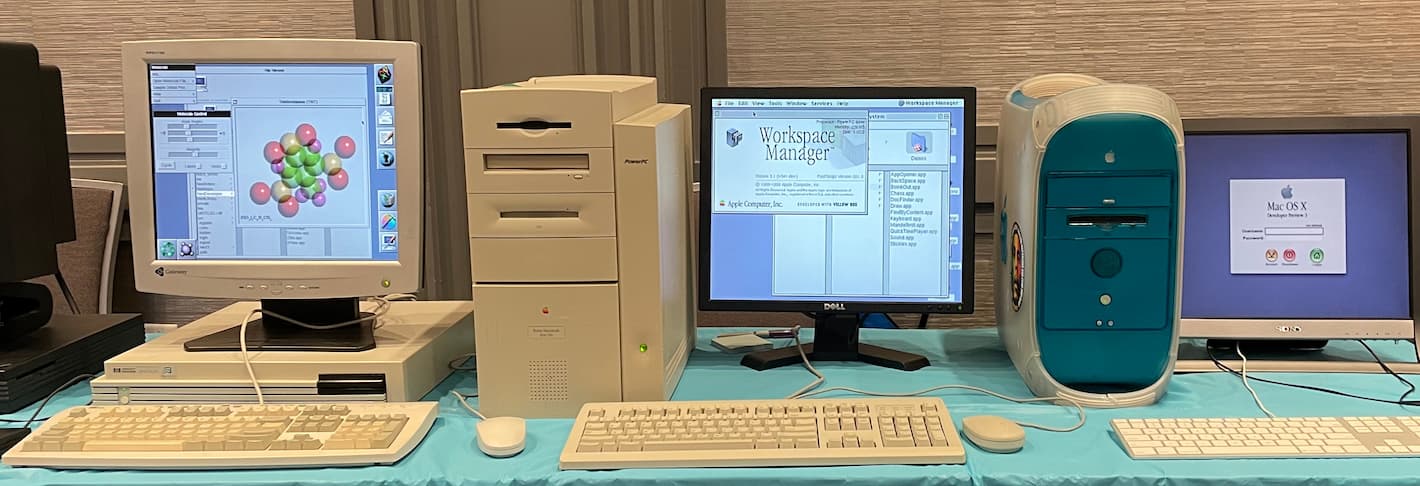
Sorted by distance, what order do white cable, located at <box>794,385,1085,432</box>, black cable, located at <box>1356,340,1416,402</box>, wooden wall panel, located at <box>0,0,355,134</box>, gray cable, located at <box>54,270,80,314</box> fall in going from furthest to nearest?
wooden wall panel, located at <box>0,0,355,134</box>
gray cable, located at <box>54,270,80,314</box>
black cable, located at <box>1356,340,1416,402</box>
white cable, located at <box>794,385,1085,432</box>

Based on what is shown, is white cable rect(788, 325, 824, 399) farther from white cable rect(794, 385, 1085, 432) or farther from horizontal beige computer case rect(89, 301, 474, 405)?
horizontal beige computer case rect(89, 301, 474, 405)

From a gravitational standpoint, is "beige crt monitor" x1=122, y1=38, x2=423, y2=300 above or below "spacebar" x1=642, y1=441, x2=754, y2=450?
above

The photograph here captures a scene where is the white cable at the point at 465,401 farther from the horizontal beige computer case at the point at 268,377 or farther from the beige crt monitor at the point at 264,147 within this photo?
the beige crt monitor at the point at 264,147

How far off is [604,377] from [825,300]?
0.37m

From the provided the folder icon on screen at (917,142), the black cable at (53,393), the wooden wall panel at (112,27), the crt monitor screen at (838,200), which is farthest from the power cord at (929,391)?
the wooden wall panel at (112,27)

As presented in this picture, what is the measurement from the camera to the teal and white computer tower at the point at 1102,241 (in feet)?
4.22

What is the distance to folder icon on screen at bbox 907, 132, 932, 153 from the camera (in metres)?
1.48

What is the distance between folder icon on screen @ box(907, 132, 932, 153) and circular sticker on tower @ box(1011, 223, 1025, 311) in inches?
6.4

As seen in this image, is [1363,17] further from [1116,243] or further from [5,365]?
[5,365]

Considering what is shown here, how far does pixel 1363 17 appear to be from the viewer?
2.29 m

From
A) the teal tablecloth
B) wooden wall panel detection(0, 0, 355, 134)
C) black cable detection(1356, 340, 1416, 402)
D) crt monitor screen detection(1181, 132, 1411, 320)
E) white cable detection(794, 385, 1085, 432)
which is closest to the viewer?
the teal tablecloth

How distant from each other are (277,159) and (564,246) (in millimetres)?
447

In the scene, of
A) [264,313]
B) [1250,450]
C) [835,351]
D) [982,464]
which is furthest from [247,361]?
[1250,450]

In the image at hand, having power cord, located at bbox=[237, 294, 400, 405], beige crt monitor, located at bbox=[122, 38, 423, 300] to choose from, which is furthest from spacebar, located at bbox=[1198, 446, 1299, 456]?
power cord, located at bbox=[237, 294, 400, 405]
